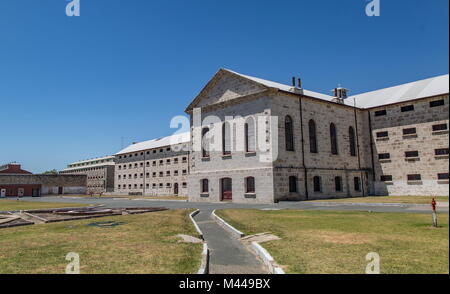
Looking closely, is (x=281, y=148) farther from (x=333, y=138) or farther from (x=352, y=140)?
(x=352, y=140)

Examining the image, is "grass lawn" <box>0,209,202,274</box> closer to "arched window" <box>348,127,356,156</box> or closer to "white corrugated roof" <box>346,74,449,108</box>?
"white corrugated roof" <box>346,74,449,108</box>

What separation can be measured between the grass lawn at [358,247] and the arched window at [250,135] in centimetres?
1817

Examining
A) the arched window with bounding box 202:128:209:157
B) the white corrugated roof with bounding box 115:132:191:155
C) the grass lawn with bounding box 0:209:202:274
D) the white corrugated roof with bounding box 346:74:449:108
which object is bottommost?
the grass lawn with bounding box 0:209:202:274

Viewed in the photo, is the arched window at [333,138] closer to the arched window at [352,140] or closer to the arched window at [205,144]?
the arched window at [352,140]

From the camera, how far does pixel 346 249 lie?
7695 millimetres

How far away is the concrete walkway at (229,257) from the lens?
720 cm

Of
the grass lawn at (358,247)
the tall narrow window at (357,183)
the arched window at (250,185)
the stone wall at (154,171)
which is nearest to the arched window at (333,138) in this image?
the tall narrow window at (357,183)

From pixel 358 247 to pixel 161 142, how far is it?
60.2m

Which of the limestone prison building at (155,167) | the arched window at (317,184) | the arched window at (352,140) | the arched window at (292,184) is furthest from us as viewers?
the limestone prison building at (155,167)

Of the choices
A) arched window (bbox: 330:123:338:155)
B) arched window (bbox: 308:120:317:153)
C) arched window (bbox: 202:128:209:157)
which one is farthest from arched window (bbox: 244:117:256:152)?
arched window (bbox: 330:123:338:155)

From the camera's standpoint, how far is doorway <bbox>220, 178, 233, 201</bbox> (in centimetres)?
3220

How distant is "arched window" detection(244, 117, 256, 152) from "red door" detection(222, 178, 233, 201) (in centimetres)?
443
